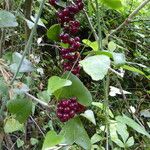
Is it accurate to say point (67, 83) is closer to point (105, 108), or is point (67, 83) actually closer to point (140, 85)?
A: point (105, 108)

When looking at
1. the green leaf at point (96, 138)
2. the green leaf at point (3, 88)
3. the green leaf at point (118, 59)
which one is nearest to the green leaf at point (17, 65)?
the green leaf at point (3, 88)

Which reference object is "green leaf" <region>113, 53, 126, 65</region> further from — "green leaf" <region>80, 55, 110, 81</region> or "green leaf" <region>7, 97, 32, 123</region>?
"green leaf" <region>7, 97, 32, 123</region>

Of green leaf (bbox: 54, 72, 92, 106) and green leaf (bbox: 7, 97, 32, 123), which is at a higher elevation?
green leaf (bbox: 54, 72, 92, 106)

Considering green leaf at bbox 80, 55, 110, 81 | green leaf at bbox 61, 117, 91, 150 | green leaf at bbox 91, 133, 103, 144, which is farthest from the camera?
green leaf at bbox 91, 133, 103, 144

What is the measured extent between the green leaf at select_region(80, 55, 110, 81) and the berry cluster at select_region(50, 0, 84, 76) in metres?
0.08

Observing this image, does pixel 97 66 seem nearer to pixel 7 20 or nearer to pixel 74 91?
pixel 74 91

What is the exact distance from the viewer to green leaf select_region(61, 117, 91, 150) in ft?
1.93

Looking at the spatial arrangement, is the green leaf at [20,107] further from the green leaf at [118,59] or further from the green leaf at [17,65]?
the green leaf at [118,59]

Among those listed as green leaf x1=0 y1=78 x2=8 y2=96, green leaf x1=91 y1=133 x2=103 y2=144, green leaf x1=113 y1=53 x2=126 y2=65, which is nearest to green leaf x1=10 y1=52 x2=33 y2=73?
green leaf x1=0 y1=78 x2=8 y2=96

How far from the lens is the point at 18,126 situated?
0.78 m

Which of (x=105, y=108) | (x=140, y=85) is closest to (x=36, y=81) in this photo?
(x=105, y=108)

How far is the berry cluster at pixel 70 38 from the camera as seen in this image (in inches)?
23.4

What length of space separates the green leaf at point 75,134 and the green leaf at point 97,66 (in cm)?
13

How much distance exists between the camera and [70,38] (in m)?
0.60
